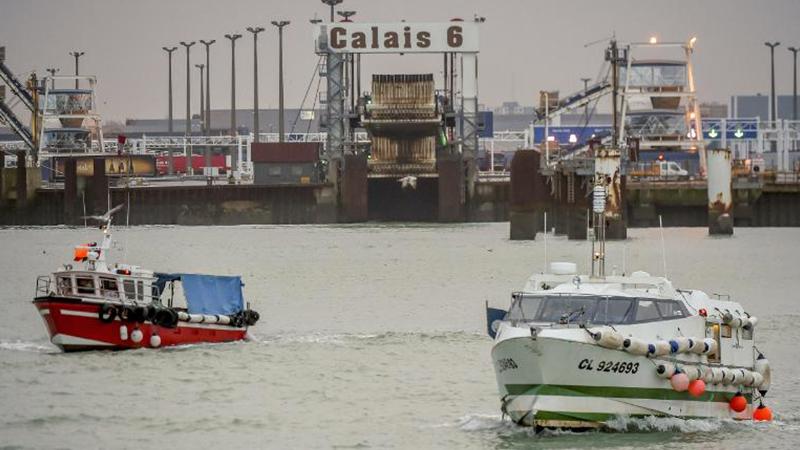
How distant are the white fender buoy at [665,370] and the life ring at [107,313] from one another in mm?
18354

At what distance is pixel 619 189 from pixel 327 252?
14.8 meters

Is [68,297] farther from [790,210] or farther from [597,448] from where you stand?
[790,210]

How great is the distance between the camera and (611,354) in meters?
32.8

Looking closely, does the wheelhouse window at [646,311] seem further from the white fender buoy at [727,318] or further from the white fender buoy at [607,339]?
the white fender buoy at [727,318]

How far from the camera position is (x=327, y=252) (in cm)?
9681

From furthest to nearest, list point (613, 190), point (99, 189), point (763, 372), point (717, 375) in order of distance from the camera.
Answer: point (99, 189) < point (613, 190) < point (763, 372) < point (717, 375)

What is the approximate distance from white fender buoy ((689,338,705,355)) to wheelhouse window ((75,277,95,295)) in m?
18.7

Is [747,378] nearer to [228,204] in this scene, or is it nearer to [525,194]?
[525,194]

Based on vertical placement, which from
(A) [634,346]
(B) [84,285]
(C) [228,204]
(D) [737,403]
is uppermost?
(C) [228,204]

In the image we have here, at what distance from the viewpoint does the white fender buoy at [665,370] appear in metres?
33.2

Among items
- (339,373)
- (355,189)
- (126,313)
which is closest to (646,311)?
(339,373)

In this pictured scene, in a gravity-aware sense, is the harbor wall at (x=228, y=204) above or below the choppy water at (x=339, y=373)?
above

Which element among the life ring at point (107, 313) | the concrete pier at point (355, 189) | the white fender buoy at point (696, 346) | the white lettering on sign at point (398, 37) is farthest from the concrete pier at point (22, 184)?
the white fender buoy at point (696, 346)

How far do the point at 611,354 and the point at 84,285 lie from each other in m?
18.8
